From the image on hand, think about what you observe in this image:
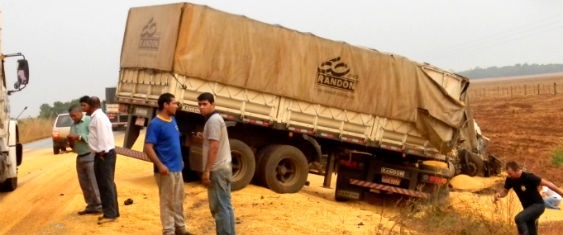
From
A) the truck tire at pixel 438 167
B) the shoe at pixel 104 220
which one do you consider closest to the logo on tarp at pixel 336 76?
the truck tire at pixel 438 167

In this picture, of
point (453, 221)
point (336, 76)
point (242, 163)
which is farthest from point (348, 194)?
point (453, 221)

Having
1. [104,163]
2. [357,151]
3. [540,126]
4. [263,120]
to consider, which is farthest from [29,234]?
[540,126]

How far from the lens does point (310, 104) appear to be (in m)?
14.2

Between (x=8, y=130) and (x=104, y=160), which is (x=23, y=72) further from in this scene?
(x=104, y=160)

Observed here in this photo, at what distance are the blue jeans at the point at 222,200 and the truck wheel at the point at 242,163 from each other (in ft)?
17.5

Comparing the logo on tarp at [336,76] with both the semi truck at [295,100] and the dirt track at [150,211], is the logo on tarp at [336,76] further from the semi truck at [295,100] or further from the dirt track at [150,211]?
the dirt track at [150,211]

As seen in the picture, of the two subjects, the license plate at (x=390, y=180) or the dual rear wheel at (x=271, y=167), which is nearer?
the dual rear wheel at (x=271, y=167)

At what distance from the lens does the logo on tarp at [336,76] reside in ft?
46.9

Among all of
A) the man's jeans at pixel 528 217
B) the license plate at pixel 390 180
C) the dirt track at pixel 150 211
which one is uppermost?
the man's jeans at pixel 528 217

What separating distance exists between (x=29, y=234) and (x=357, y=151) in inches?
311

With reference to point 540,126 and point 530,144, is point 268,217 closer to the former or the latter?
point 530,144

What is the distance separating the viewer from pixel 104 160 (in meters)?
9.19

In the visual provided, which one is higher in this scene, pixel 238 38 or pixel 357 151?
pixel 238 38

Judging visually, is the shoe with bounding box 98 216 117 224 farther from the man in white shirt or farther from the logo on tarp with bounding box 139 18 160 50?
the logo on tarp with bounding box 139 18 160 50
